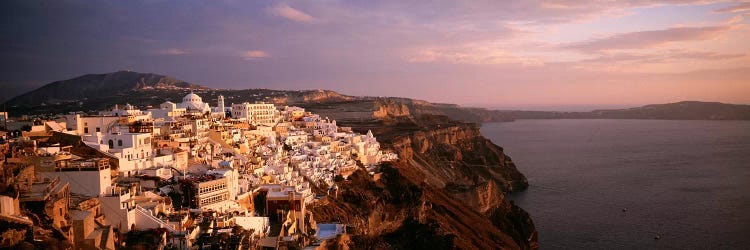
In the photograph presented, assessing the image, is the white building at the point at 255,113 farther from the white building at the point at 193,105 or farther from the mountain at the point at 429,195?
the mountain at the point at 429,195

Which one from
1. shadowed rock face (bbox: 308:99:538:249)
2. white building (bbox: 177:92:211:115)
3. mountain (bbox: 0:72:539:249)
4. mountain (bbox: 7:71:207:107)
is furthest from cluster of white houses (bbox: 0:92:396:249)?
mountain (bbox: 7:71:207:107)

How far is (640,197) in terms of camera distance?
161 feet

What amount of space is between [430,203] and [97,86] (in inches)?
4503

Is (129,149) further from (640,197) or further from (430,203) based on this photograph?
(640,197)

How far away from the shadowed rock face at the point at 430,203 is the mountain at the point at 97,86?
7241 centimetres

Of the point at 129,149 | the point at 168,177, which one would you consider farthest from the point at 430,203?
the point at 129,149

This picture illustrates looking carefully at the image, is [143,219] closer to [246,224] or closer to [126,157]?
[246,224]

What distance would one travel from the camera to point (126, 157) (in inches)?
835

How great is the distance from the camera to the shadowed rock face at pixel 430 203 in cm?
2689

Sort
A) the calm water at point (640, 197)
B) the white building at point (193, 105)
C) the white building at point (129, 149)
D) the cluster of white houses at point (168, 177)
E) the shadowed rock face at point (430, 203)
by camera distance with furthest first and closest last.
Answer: the white building at point (193, 105) < the calm water at point (640, 197) < the shadowed rock face at point (430, 203) < the white building at point (129, 149) < the cluster of white houses at point (168, 177)

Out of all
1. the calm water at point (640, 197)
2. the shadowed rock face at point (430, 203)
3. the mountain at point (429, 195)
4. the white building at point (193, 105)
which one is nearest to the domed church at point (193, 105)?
the white building at point (193, 105)

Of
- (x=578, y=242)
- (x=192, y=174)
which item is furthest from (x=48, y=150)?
(x=578, y=242)

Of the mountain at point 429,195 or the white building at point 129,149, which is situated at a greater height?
the white building at point 129,149

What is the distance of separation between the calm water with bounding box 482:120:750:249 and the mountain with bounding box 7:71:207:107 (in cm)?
8468
